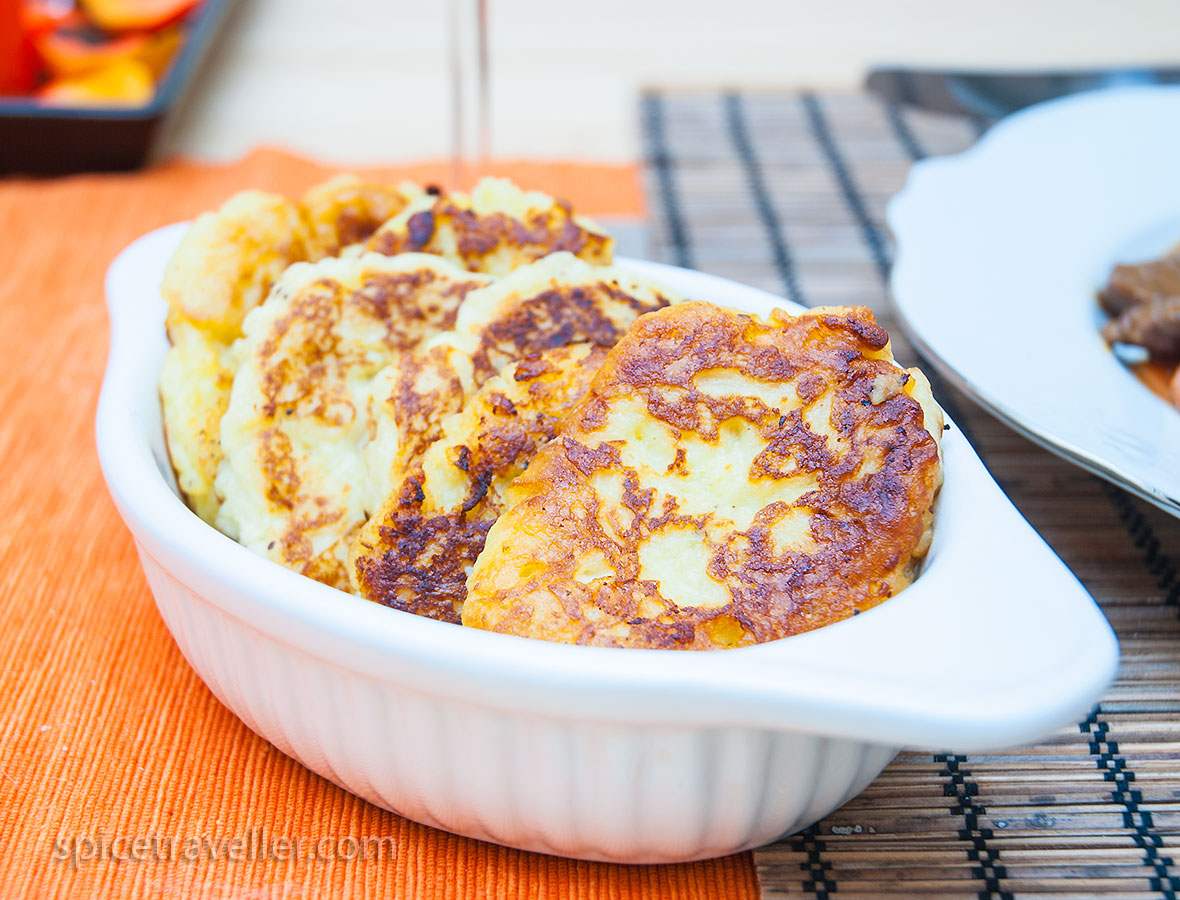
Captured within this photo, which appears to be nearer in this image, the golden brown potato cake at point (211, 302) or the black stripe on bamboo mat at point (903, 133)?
the golden brown potato cake at point (211, 302)

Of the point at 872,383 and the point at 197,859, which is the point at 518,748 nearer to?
the point at 197,859

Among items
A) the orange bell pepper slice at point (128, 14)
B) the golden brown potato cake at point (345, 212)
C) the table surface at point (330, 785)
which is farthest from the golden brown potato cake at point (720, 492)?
the orange bell pepper slice at point (128, 14)

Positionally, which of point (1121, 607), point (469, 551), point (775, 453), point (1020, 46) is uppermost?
point (775, 453)

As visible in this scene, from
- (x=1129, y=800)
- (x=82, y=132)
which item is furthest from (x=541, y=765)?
(x=82, y=132)

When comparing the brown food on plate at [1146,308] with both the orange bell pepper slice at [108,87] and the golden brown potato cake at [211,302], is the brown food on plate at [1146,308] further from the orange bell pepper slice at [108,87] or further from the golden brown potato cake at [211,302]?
the orange bell pepper slice at [108,87]

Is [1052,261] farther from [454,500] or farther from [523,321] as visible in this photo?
[454,500]

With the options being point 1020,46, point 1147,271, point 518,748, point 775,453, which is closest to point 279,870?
point 518,748
